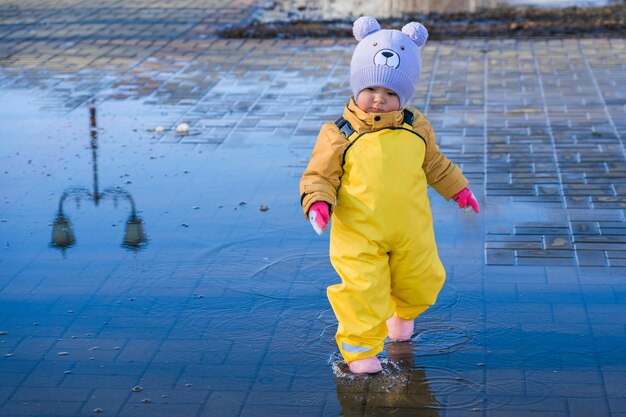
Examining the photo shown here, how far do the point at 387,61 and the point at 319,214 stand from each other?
2.34ft

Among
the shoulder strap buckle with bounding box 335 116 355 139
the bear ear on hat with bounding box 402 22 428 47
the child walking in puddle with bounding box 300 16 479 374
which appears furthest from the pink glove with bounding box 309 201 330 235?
the bear ear on hat with bounding box 402 22 428 47

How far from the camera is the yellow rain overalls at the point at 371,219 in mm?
4414

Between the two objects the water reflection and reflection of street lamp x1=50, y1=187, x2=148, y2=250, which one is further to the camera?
reflection of street lamp x1=50, y1=187, x2=148, y2=250

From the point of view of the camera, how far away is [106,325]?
202 inches

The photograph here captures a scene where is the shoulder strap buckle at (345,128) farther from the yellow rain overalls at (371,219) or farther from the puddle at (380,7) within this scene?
the puddle at (380,7)

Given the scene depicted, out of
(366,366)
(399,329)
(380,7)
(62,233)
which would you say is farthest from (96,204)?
(380,7)

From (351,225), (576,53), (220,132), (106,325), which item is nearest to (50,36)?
(220,132)

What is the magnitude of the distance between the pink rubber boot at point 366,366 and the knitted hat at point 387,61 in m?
1.09

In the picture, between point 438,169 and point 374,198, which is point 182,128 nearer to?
point 438,169

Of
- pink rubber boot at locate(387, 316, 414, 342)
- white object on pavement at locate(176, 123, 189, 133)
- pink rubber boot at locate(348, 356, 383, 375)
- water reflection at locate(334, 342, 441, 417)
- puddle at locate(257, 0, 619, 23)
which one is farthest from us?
puddle at locate(257, 0, 619, 23)

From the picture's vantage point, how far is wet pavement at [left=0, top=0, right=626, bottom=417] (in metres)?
4.47

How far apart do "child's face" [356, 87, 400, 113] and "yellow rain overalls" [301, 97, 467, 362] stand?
0.16 ft

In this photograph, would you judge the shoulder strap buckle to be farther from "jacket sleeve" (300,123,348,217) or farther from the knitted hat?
the knitted hat

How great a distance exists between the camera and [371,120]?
4492 millimetres
